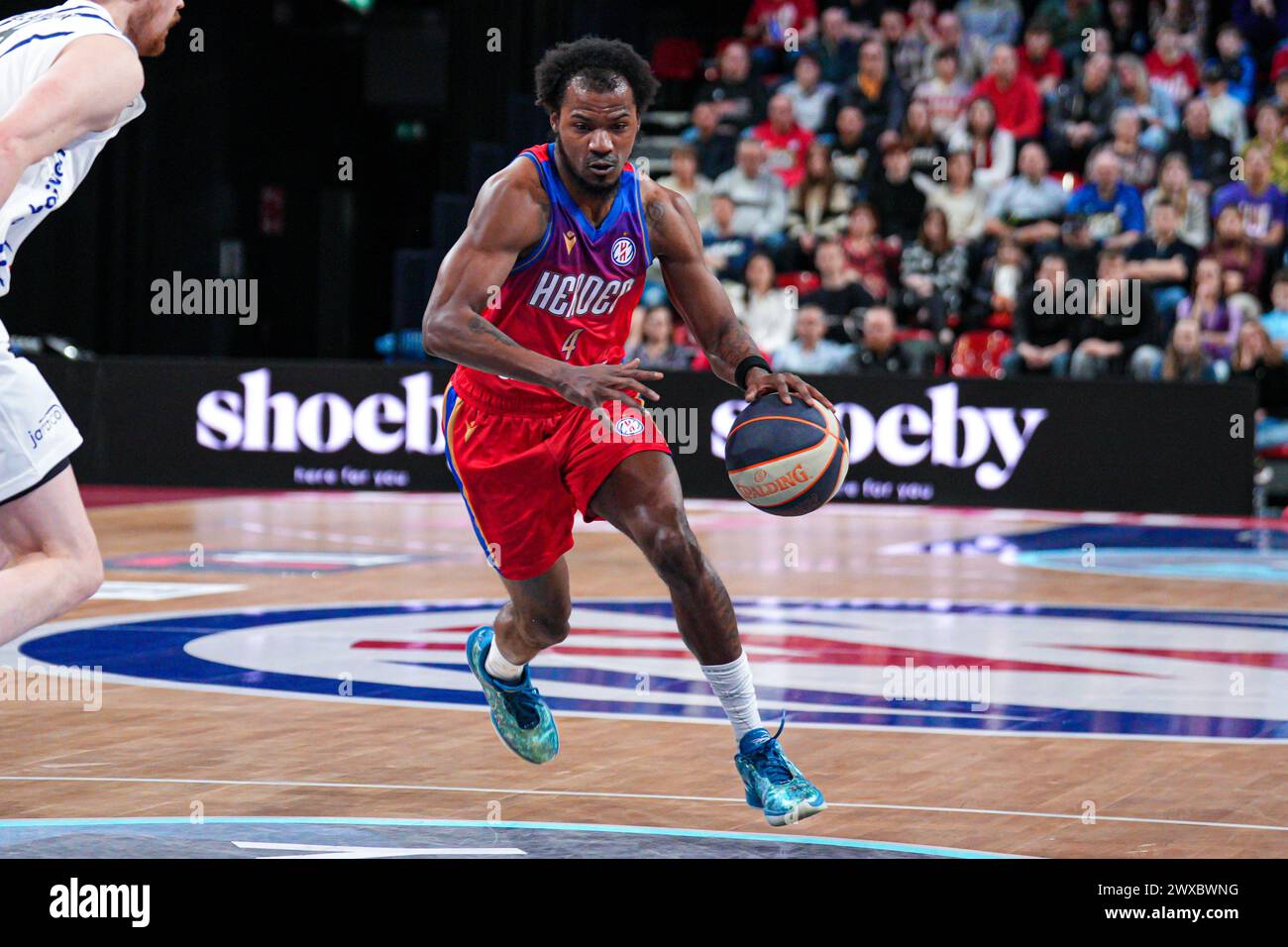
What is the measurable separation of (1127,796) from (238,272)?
15.8 m

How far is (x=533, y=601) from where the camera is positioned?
5.48 m

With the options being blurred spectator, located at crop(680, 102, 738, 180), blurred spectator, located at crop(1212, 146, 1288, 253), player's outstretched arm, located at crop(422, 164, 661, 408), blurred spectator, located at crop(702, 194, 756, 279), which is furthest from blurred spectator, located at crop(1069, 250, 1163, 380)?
player's outstretched arm, located at crop(422, 164, 661, 408)

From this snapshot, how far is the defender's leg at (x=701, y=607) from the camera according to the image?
15.8ft

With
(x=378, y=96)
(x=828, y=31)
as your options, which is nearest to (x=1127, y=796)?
(x=828, y=31)

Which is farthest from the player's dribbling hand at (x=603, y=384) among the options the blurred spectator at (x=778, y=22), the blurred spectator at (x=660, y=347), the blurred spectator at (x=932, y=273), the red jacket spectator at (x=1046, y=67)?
the blurred spectator at (x=778, y=22)

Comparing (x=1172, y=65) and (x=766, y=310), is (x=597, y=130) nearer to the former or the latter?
(x=766, y=310)

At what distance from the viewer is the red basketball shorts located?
516cm

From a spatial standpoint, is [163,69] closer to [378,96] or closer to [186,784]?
[378,96]

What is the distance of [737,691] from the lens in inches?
195

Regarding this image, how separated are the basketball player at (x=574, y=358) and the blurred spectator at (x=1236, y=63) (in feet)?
40.2

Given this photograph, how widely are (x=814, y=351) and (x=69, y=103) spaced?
10.6 metres

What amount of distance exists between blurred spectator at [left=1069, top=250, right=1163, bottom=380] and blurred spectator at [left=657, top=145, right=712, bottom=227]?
3468 millimetres

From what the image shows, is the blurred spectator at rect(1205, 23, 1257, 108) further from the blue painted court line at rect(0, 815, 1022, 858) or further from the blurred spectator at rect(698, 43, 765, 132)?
the blue painted court line at rect(0, 815, 1022, 858)

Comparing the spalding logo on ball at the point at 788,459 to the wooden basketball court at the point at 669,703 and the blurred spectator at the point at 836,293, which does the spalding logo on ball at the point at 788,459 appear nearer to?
the wooden basketball court at the point at 669,703
